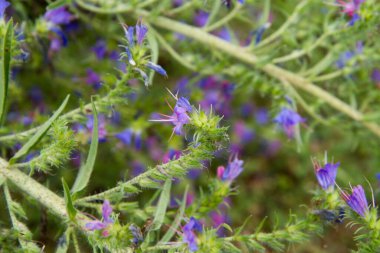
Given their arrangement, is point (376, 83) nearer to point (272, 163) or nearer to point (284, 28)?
point (284, 28)

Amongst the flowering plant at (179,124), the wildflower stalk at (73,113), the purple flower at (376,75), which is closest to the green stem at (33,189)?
the flowering plant at (179,124)

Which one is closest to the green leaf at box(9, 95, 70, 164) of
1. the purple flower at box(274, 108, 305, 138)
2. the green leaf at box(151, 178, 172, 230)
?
the green leaf at box(151, 178, 172, 230)

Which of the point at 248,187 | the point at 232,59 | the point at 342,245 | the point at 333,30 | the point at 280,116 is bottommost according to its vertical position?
the point at 342,245

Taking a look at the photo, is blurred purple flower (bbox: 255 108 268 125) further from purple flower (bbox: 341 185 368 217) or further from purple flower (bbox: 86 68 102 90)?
purple flower (bbox: 341 185 368 217)

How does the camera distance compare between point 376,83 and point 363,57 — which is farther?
point 376,83

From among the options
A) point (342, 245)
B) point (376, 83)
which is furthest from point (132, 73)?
point (342, 245)

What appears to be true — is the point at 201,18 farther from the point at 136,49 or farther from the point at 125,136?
the point at 136,49

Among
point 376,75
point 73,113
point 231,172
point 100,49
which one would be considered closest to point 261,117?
point 376,75
